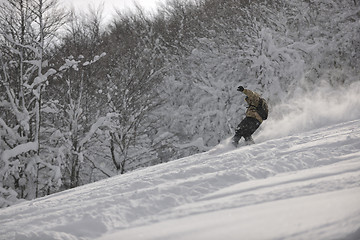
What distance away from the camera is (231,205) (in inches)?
105

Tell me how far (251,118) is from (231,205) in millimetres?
4724

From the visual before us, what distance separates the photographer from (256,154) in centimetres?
470

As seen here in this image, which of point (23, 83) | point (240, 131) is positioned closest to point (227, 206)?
point (240, 131)

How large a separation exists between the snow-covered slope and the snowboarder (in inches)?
110

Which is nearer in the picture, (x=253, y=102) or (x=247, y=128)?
(x=247, y=128)

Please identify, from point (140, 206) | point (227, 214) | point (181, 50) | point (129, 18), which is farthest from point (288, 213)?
point (129, 18)

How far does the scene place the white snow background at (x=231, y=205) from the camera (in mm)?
2100

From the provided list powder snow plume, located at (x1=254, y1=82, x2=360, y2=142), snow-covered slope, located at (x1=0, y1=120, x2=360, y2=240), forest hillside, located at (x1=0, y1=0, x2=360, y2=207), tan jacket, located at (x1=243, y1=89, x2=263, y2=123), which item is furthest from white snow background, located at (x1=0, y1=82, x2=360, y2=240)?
forest hillside, located at (x1=0, y1=0, x2=360, y2=207)

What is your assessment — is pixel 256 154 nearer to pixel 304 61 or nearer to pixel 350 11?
pixel 304 61

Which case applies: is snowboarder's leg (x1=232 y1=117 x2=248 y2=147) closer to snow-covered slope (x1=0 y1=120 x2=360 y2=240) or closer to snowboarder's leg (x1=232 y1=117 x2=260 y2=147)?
snowboarder's leg (x1=232 y1=117 x2=260 y2=147)

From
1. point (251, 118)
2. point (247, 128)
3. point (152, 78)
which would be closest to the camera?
point (247, 128)

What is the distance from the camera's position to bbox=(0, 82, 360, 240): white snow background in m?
2.10

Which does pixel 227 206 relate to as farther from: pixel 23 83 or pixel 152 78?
pixel 152 78

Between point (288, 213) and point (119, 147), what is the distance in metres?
13.3
